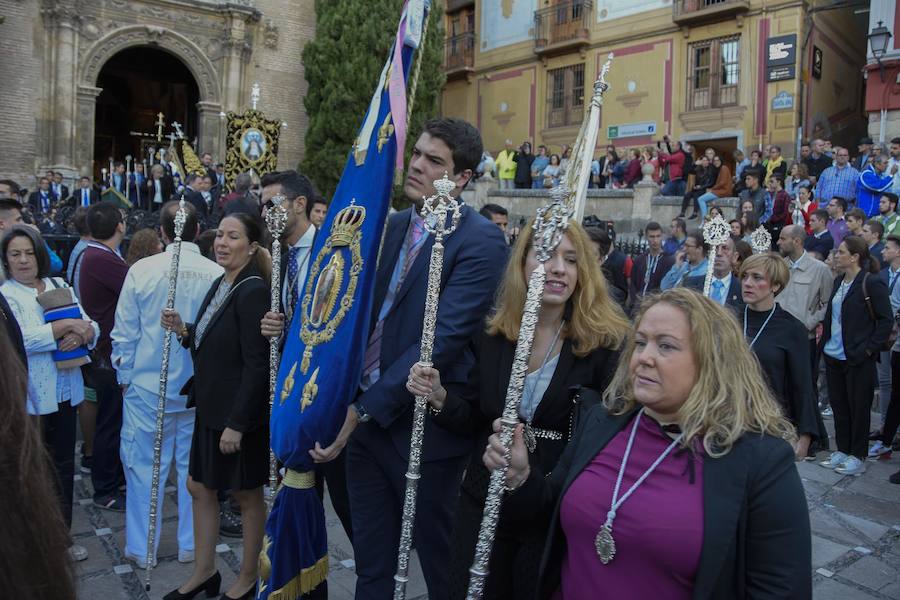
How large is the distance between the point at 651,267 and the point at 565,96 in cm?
1897

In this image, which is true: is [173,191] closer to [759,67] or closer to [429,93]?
[429,93]

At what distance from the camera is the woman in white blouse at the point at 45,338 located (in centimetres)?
412

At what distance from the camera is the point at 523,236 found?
2.91 meters

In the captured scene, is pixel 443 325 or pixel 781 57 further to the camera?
pixel 781 57

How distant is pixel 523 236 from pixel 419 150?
63cm

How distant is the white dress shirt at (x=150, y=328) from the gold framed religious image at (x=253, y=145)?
558 centimetres

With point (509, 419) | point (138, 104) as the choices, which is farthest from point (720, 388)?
point (138, 104)

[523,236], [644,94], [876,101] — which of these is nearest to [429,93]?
[644,94]

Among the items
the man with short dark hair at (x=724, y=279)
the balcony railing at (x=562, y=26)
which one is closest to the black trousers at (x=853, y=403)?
the man with short dark hair at (x=724, y=279)

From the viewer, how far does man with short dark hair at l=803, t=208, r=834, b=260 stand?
980cm

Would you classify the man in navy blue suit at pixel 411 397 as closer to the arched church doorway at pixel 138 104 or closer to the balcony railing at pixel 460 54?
the arched church doorway at pixel 138 104

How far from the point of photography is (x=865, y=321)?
22.3 ft

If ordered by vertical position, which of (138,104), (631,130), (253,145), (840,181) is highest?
(138,104)

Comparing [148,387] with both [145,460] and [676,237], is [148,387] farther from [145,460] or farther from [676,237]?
[676,237]
